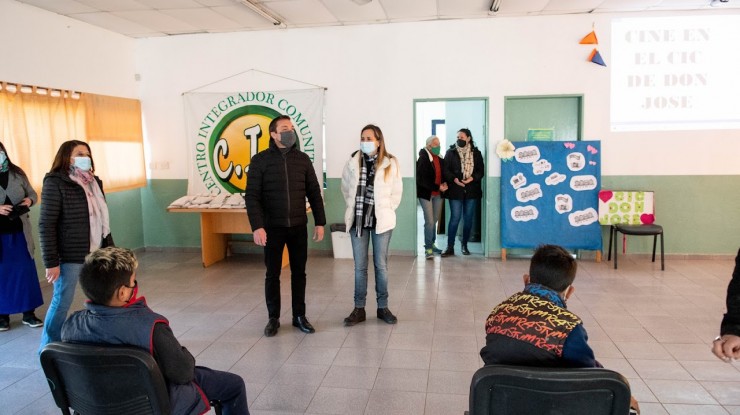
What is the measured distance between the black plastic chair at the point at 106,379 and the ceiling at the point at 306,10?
4408 mm

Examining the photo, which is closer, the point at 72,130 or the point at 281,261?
the point at 281,261

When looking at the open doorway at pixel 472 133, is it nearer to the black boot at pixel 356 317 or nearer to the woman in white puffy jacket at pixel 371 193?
the woman in white puffy jacket at pixel 371 193

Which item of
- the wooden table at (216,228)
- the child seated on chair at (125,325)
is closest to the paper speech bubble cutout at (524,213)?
the wooden table at (216,228)

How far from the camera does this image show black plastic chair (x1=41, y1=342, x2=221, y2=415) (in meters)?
1.67

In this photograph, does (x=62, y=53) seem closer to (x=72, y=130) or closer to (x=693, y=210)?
(x=72, y=130)

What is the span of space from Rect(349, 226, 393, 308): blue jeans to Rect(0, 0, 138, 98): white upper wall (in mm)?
3905

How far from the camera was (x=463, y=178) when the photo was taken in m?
6.50

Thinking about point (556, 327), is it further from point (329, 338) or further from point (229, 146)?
point (229, 146)

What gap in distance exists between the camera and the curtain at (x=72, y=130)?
5234mm

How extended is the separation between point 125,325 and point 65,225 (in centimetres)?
186

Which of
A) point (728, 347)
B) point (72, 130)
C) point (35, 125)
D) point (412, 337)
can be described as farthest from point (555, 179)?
point (35, 125)

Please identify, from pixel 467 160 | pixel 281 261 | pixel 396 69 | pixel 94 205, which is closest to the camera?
pixel 94 205

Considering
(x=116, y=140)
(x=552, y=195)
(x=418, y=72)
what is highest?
Answer: (x=418, y=72)

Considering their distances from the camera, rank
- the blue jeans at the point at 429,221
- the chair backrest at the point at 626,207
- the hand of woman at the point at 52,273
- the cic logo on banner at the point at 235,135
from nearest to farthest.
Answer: the hand of woman at the point at 52,273 < the chair backrest at the point at 626,207 < the blue jeans at the point at 429,221 < the cic logo on banner at the point at 235,135
